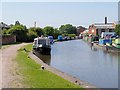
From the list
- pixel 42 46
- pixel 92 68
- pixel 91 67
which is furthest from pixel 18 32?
→ pixel 92 68

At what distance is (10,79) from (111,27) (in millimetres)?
106935

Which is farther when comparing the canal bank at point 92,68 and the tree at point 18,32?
the tree at point 18,32

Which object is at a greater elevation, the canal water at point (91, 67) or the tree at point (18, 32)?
the tree at point (18, 32)

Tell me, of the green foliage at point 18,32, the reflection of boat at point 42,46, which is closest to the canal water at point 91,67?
the reflection of boat at point 42,46

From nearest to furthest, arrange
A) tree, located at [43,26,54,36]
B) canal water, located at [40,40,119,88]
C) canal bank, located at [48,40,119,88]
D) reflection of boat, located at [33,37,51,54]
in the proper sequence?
1. canal bank, located at [48,40,119,88]
2. canal water, located at [40,40,119,88]
3. reflection of boat, located at [33,37,51,54]
4. tree, located at [43,26,54,36]

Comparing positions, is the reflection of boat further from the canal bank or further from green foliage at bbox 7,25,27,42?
green foliage at bbox 7,25,27,42

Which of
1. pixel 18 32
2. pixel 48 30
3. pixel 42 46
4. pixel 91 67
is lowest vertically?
pixel 91 67

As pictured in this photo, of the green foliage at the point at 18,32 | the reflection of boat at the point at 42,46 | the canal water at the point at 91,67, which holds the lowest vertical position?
the canal water at the point at 91,67

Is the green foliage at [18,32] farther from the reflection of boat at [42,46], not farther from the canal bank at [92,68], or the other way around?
the canal bank at [92,68]

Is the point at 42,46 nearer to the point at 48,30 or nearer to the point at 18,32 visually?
the point at 18,32

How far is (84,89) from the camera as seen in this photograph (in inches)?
496

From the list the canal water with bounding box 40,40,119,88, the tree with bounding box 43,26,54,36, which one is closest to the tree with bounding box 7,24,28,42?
the canal water with bounding box 40,40,119,88

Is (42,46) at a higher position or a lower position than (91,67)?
higher

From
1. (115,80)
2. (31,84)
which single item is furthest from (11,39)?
(31,84)
